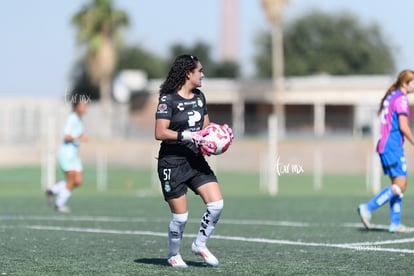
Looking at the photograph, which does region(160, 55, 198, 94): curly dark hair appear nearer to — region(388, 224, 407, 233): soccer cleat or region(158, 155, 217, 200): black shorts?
region(158, 155, 217, 200): black shorts

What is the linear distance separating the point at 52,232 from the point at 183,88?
4840mm

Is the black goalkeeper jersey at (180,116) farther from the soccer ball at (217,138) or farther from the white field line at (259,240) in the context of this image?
the white field line at (259,240)

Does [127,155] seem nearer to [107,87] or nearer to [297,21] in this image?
[107,87]

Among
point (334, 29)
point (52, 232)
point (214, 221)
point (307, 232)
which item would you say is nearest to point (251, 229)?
point (307, 232)

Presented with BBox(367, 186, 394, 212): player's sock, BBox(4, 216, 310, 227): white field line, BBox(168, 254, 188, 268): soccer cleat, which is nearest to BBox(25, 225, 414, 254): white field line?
BBox(367, 186, 394, 212): player's sock

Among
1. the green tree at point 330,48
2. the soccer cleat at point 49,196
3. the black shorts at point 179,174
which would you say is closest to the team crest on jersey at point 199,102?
the black shorts at point 179,174

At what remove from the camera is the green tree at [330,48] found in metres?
93.2

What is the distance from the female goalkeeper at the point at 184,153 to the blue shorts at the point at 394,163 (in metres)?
4.23

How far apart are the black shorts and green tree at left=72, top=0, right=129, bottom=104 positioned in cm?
5065

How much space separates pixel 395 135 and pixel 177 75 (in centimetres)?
464

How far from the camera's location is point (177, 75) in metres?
9.72

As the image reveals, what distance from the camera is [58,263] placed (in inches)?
399

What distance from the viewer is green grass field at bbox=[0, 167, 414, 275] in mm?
9812

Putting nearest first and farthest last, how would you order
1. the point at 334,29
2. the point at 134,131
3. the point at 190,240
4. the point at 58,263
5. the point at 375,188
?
1. the point at 58,263
2. the point at 190,240
3. the point at 375,188
4. the point at 134,131
5. the point at 334,29
